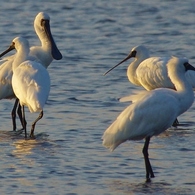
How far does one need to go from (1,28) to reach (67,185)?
11519 millimetres

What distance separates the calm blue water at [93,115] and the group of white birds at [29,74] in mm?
364

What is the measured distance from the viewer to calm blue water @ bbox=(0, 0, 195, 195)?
966 cm

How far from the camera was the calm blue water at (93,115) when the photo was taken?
9664mm

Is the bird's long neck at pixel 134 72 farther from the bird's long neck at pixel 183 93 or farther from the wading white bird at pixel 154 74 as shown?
the bird's long neck at pixel 183 93

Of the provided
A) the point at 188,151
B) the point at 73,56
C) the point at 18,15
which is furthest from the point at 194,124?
the point at 18,15

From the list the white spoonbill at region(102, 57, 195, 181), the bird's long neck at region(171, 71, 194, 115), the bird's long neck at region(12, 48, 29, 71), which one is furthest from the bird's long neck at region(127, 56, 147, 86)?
the white spoonbill at region(102, 57, 195, 181)

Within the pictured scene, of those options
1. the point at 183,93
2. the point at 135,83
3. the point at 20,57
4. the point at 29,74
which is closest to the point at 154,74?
the point at 135,83

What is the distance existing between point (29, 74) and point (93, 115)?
124 centimetres

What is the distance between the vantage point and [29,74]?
39.8ft

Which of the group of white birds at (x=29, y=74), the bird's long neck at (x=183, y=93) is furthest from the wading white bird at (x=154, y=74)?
the bird's long neck at (x=183, y=93)

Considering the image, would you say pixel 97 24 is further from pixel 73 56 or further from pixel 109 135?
pixel 109 135

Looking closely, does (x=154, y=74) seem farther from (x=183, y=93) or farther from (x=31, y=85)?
(x=183, y=93)

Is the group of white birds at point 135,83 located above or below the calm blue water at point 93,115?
above

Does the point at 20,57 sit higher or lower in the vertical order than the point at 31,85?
higher
